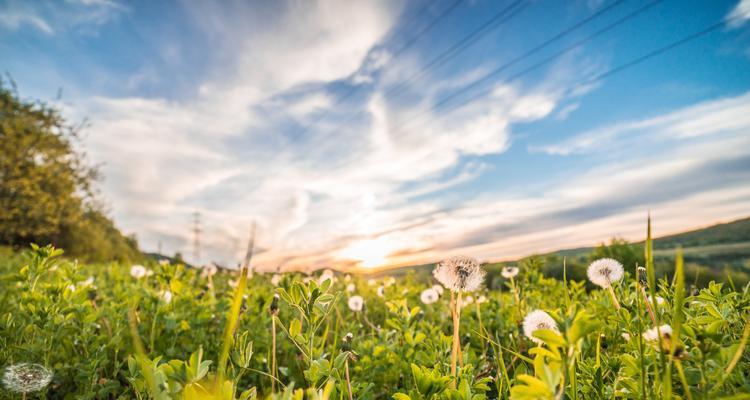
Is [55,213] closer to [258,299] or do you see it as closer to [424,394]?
[258,299]

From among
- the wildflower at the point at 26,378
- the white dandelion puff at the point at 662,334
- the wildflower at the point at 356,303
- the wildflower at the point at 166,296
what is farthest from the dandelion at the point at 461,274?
the wildflower at the point at 166,296

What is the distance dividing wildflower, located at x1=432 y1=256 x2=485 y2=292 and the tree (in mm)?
31910

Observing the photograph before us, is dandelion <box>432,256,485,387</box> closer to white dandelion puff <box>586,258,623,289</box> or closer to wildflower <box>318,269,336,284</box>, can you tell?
wildflower <box>318,269,336,284</box>

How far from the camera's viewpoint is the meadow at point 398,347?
0.94 m

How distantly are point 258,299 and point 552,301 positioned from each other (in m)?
2.95

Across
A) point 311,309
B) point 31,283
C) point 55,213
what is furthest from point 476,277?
point 55,213

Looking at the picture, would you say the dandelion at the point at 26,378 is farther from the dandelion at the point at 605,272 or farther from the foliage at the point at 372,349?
the dandelion at the point at 605,272

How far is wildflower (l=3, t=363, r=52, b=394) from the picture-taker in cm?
174

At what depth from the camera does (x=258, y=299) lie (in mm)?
4094

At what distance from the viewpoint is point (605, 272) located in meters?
2.28

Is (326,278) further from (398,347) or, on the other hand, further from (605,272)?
(605,272)

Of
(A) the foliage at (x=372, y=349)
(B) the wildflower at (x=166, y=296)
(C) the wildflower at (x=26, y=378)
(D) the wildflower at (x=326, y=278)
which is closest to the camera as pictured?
(A) the foliage at (x=372, y=349)

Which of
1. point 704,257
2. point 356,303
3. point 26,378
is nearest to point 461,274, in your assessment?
point 26,378

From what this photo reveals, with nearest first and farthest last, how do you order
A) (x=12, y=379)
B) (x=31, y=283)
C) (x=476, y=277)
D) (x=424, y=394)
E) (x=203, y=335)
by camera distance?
(x=424, y=394), (x=12, y=379), (x=476, y=277), (x=31, y=283), (x=203, y=335)
